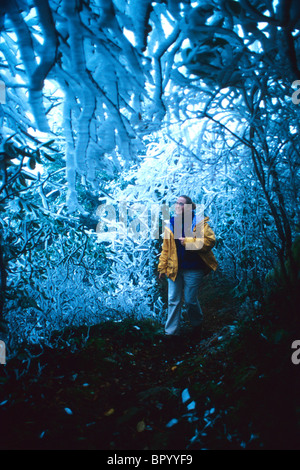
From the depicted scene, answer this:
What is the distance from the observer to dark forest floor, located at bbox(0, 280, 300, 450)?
1.37 metres

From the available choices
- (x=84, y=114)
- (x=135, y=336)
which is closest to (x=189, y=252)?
(x=135, y=336)

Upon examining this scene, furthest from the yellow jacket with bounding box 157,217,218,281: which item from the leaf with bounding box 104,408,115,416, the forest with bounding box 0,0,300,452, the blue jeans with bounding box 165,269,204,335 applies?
the leaf with bounding box 104,408,115,416

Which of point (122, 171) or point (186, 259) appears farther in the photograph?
point (186, 259)

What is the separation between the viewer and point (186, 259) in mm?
3463

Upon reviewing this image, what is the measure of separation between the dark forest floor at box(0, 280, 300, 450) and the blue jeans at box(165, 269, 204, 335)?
2.81 feet

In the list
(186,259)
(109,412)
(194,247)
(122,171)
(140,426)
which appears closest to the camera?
(140,426)

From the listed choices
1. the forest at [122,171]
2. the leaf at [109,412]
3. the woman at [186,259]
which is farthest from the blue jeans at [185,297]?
the leaf at [109,412]

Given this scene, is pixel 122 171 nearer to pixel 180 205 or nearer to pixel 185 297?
pixel 180 205

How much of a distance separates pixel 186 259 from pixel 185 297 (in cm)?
54

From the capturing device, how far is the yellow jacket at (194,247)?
3361 millimetres

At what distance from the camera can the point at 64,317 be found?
2.77m

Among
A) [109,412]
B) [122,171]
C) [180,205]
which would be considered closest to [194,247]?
[180,205]

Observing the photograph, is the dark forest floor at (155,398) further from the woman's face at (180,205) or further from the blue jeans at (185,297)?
the woman's face at (180,205)
